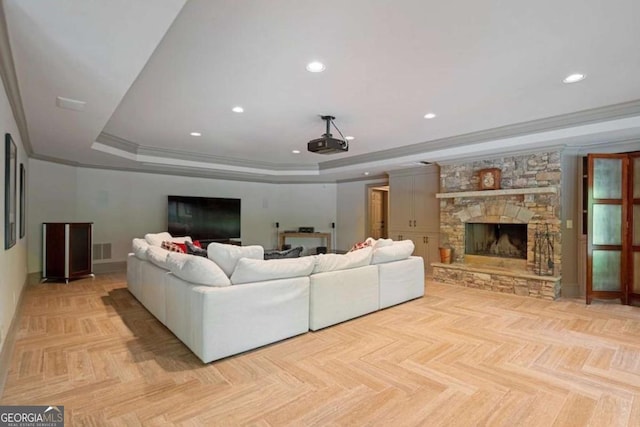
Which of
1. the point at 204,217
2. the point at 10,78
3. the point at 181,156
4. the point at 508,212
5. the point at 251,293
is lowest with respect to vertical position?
the point at 251,293

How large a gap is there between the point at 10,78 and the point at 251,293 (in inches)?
96.6

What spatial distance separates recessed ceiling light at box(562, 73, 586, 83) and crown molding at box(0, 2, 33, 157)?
4092 mm

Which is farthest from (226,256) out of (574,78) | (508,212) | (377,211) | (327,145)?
(377,211)

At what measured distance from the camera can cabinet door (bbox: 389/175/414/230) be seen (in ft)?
23.5

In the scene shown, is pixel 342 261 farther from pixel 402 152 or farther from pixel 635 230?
pixel 635 230

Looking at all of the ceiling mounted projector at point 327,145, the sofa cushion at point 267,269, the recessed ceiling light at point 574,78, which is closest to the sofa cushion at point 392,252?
the sofa cushion at point 267,269

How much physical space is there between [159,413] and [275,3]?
2567 millimetres

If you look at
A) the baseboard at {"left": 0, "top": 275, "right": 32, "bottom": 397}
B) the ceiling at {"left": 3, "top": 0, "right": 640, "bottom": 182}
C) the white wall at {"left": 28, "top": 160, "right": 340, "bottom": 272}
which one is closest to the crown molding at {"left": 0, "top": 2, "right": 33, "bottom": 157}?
the ceiling at {"left": 3, "top": 0, "right": 640, "bottom": 182}

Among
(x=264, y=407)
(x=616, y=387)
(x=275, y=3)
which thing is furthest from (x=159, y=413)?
(x=616, y=387)

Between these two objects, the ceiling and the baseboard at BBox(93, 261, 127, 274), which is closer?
the ceiling

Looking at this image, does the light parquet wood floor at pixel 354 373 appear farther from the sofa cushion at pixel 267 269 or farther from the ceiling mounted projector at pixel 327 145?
the ceiling mounted projector at pixel 327 145

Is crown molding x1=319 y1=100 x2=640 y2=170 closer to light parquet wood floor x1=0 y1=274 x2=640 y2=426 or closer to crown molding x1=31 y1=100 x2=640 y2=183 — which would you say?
crown molding x1=31 y1=100 x2=640 y2=183

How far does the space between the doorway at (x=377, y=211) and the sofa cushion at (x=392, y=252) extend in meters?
3.94

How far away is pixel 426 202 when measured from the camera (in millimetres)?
6871
